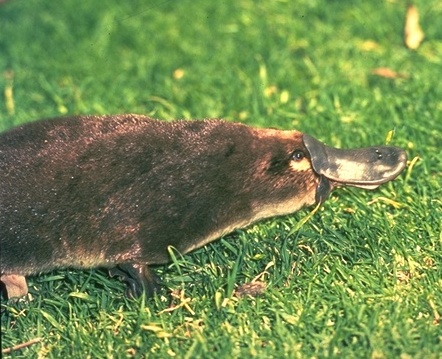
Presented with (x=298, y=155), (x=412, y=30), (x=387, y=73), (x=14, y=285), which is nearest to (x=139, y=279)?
(x=14, y=285)

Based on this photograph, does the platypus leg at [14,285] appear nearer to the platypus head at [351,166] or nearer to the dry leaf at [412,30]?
the platypus head at [351,166]

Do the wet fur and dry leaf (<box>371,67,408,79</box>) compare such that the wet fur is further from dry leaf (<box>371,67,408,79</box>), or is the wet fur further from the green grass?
dry leaf (<box>371,67,408,79</box>)

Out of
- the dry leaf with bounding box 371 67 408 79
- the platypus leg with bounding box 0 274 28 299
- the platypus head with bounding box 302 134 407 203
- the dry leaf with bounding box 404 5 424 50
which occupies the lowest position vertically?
the dry leaf with bounding box 371 67 408 79

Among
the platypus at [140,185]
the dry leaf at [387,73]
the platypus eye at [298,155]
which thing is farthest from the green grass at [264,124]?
the platypus eye at [298,155]

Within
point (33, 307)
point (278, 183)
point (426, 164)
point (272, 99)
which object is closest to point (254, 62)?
point (272, 99)

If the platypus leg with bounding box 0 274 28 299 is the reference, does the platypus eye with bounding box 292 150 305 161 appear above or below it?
above

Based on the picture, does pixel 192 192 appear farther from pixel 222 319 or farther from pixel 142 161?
pixel 222 319

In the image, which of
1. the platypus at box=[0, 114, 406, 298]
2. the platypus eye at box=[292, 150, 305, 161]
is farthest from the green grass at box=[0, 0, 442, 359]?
the platypus eye at box=[292, 150, 305, 161]
